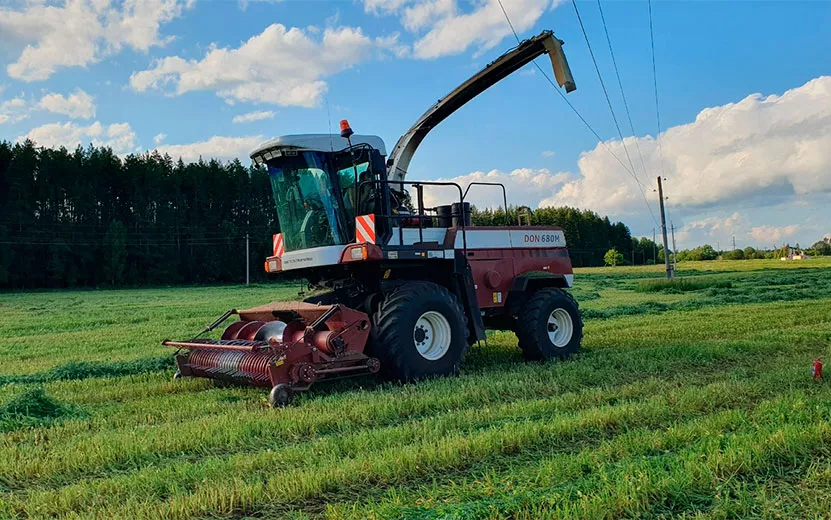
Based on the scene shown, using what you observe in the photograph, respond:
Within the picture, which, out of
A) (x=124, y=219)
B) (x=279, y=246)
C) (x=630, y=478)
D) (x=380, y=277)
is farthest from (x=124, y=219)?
(x=630, y=478)

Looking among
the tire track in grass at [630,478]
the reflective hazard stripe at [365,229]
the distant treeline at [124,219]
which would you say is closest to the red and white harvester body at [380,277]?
the reflective hazard stripe at [365,229]

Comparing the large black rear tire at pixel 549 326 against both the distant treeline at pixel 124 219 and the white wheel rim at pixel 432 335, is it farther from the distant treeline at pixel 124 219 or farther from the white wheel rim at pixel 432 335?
the distant treeline at pixel 124 219

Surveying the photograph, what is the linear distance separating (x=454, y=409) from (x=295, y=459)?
1.93m

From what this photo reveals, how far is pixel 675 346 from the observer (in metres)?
9.40

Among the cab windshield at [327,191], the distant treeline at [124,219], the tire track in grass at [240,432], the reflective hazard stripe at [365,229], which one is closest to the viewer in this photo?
the tire track in grass at [240,432]

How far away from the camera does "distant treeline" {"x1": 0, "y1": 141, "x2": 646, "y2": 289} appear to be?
167ft

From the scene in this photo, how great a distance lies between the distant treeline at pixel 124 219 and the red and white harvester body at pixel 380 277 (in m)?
44.6

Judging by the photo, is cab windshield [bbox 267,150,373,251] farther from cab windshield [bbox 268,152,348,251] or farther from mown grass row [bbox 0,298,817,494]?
mown grass row [bbox 0,298,817,494]

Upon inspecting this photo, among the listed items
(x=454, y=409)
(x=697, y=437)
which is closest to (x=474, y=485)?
(x=697, y=437)

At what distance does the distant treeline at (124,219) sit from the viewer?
5094cm

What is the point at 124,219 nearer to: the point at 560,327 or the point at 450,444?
the point at 560,327

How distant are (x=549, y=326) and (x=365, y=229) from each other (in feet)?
10.6

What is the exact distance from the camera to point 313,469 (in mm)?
4199

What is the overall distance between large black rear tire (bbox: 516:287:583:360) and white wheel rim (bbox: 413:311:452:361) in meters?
1.62
